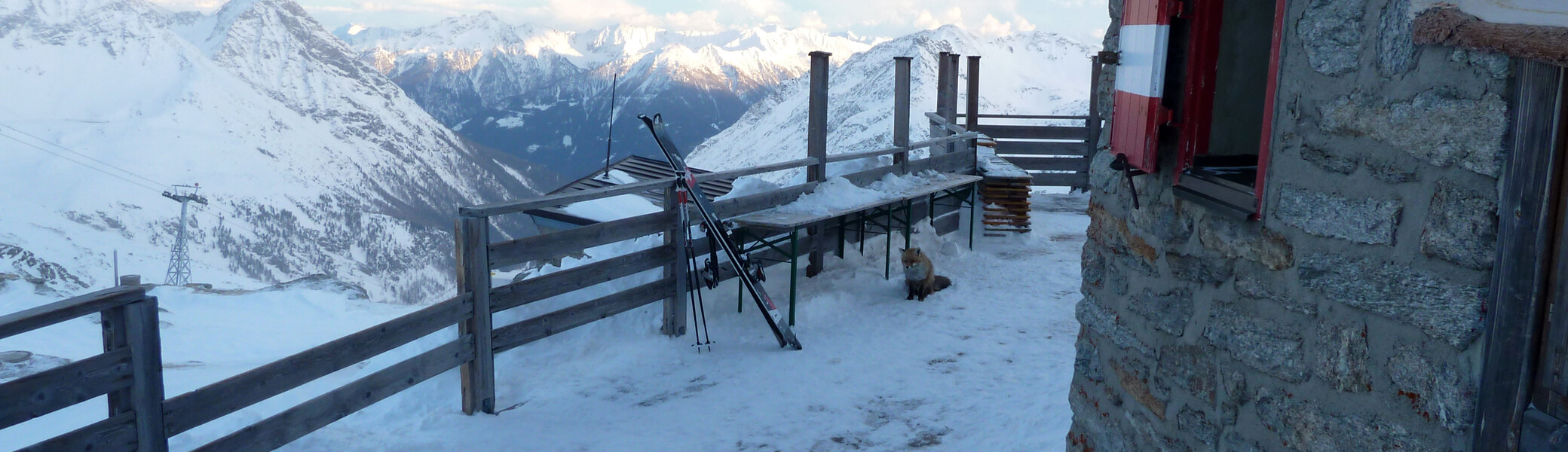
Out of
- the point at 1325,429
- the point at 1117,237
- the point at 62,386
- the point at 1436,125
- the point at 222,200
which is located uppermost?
the point at 1436,125

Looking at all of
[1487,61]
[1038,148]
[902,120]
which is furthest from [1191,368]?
[1038,148]

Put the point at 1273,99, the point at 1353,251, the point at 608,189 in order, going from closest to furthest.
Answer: the point at 1353,251 → the point at 1273,99 → the point at 608,189

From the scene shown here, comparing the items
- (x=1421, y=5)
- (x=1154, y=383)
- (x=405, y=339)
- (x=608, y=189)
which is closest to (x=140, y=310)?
(x=405, y=339)

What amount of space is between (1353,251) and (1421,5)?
58cm

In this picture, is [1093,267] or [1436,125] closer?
[1436,125]

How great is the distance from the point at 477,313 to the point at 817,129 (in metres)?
3.73

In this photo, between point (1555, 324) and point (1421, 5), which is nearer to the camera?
point (1555, 324)

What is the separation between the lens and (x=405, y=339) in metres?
5.02

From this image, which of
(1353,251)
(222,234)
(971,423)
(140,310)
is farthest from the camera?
(222,234)

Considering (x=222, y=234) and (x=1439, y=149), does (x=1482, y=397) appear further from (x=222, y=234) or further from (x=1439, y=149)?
(x=222, y=234)

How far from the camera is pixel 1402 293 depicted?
2.13 m

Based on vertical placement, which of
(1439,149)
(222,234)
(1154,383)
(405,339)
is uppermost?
(1439,149)

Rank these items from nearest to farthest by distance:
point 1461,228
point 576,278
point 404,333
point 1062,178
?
point 1461,228 < point 404,333 < point 576,278 < point 1062,178

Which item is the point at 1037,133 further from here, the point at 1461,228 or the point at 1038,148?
the point at 1461,228
